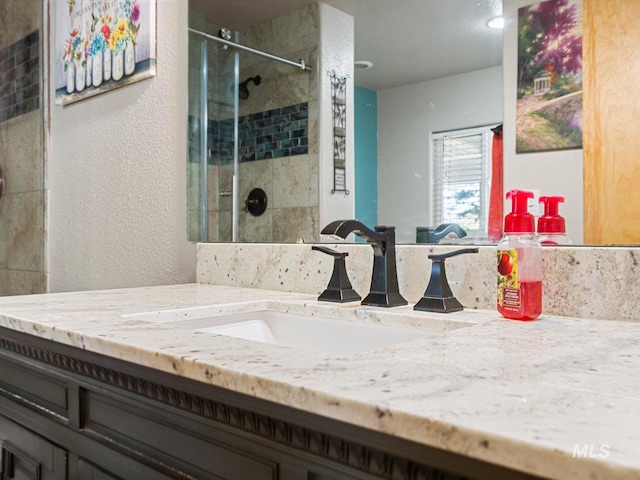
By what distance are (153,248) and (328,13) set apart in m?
0.94

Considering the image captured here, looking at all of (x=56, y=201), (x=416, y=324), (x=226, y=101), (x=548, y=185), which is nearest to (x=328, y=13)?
(x=226, y=101)

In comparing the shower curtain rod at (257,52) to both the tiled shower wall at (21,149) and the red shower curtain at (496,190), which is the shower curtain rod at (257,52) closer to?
the red shower curtain at (496,190)

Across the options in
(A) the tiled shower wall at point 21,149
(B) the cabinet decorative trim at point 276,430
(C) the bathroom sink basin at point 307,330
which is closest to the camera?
(B) the cabinet decorative trim at point 276,430

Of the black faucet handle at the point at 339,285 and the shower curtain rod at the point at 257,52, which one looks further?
the shower curtain rod at the point at 257,52

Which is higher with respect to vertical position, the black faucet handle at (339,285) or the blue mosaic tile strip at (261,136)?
the blue mosaic tile strip at (261,136)

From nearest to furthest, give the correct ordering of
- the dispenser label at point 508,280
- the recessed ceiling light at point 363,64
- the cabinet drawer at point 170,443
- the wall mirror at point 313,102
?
1. the cabinet drawer at point 170,443
2. the dispenser label at point 508,280
3. the wall mirror at point 313,102
4. the recessed ceiling light at point 363,64

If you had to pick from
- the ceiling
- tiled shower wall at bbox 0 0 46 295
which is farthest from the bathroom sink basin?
tiled shower wall at bbox 0 0 46 295

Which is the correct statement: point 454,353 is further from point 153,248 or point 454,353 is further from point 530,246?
point 153,248

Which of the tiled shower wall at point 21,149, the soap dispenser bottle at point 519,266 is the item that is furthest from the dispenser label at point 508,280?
the tiled shower wall at point 21,149

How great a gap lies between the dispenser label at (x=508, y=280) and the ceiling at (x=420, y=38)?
446 millimetres

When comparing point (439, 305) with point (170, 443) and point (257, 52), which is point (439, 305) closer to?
point (170, 443)

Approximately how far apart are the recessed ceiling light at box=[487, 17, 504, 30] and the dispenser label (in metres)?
0.51

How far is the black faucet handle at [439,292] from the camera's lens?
1.09 metres

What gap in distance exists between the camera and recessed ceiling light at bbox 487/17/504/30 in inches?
45.1
